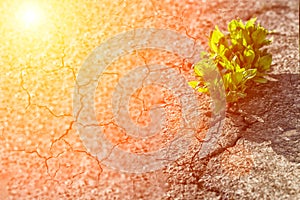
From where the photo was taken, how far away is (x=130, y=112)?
11.8 ft

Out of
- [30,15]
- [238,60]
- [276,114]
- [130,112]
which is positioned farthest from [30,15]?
[276,114]

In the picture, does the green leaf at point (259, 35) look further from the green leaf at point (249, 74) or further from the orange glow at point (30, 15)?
the orange glow at point (30, 15)

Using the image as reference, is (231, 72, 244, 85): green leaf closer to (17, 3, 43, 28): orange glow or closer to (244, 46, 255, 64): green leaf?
(244, 46, 255, 64): green leaf

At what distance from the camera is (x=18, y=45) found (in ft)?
12.8

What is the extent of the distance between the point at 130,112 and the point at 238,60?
0.77m

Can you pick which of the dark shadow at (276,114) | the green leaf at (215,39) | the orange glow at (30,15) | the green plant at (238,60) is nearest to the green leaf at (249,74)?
the green plant at (238,60)

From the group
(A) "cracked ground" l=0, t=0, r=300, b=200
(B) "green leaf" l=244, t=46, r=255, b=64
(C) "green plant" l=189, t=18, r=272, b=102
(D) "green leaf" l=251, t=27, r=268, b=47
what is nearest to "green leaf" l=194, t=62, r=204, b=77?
(C) "green plant" l=189, t=18, r=272, b=102

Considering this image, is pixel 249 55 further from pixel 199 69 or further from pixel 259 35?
pixel 199 69

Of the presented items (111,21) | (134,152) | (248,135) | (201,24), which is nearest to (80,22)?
(111,21)

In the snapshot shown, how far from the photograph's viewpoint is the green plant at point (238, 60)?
3.53 meters

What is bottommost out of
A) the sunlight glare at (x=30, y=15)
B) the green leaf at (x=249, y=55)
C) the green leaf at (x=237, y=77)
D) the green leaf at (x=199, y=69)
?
the green leaf at (x=237, y=77)

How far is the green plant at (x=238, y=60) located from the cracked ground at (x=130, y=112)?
111 millimetres

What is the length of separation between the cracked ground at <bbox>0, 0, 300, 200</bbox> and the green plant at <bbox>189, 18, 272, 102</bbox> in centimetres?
11

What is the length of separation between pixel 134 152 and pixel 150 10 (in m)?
1.28
